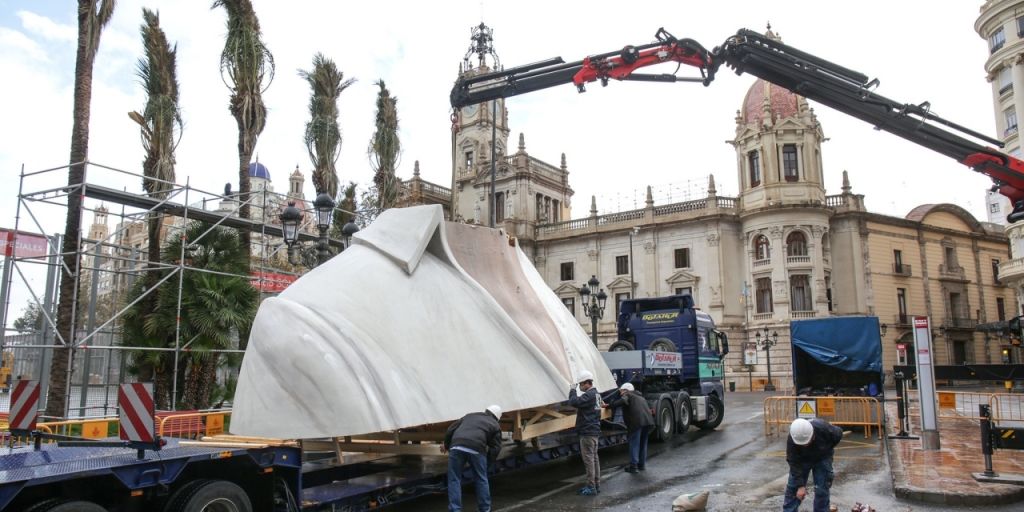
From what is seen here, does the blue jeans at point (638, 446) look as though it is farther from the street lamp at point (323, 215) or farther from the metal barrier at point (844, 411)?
the metal barrier at point (844, 411)

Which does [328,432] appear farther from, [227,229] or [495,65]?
[495,65]

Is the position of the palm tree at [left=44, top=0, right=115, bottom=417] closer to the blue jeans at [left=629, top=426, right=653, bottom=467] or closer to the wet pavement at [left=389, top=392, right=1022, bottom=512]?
the wet pavement at [left=389, top=392, right=1022, bottom=512]

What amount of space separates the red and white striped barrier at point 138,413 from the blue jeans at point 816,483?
20.6 ft

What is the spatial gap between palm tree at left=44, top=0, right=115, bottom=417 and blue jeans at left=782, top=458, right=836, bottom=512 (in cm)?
1288

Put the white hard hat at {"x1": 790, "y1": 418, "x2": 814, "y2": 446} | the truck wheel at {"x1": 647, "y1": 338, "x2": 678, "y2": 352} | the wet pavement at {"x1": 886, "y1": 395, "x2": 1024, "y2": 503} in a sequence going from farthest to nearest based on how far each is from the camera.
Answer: the truck wheel at {"x1": 647, "y1": 338, "x2": 678, "y2": 352} → the wet pavement at {"x1": 886, "y1": 395, "x2": 1024, "y2": 503} → the white hard hat at {"x1": 790, "y1": 418, "x2": 814, "y2": 446}

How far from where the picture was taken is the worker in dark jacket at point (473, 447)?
303 inches

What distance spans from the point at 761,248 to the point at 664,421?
31.7 metres

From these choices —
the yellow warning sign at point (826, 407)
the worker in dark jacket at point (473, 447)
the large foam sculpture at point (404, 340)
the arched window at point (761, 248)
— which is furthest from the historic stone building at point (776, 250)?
the worker in dark jacket at point (473, 447)

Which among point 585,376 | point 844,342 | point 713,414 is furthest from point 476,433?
point 844,342

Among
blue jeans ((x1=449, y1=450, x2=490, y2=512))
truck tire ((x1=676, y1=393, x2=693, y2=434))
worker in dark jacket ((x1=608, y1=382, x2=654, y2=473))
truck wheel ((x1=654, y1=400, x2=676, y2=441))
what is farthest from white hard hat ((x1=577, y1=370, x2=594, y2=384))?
truck tire ((x1=676, y1=393, x2=693, y2=434))

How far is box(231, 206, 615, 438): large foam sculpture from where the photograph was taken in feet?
23.1

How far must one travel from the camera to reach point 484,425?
782cm

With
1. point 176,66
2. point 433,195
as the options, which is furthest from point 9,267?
point 433,195

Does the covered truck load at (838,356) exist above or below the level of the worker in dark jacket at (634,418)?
above
